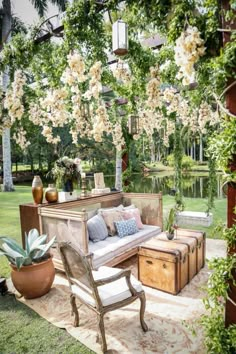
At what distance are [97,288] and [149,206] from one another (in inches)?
106

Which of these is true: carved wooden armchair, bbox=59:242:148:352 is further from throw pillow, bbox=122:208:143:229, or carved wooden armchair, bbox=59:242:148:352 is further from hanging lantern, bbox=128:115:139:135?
hanging lantern, bbox=128:115:139:135

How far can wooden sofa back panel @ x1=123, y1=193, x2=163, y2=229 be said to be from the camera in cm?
478

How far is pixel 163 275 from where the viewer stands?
3.27 metres

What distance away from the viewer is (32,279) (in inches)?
120

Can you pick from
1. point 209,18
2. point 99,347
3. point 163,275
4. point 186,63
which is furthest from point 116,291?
point 209,18

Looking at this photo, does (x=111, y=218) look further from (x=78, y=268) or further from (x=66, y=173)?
(x=78, y=268)

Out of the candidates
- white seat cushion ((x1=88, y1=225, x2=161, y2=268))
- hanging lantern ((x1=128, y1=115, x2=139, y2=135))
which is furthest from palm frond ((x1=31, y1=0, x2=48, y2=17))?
white seat cushion ((x1=88, y1=225, x2=161, y2=268))

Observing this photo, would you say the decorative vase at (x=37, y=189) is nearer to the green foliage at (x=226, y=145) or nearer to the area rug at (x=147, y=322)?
the area rug at (x=147, y=322)

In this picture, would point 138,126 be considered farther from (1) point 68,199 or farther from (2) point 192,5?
(2) point 192,5

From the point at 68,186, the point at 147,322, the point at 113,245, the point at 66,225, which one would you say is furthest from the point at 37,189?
the point at 147,322

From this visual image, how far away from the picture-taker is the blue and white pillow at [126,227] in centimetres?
424

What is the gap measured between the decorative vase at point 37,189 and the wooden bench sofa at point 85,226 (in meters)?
0.15

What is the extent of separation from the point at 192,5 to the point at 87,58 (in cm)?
142

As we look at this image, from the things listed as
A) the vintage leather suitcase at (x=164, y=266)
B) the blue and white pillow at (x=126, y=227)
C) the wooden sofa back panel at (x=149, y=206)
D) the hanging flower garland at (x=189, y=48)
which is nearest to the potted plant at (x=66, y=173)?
the blue and white pillow at (x=126, y=227)
